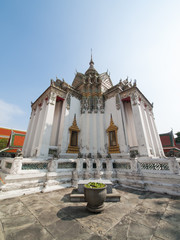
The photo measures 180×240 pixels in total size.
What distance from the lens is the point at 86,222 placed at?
2639 mm

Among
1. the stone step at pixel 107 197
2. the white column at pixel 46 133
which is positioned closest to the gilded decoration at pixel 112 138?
the white column at pixel 46 133

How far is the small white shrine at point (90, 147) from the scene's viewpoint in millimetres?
5578

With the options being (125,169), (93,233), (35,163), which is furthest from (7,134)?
(93,233)

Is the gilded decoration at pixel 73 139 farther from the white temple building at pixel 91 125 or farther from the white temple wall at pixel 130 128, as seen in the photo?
the white temple wall at pixel 130 128

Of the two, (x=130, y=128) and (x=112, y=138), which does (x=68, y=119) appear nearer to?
(x=112, y=138)

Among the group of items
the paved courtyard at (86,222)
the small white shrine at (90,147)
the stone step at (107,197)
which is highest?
the small white shrine at (90,147)

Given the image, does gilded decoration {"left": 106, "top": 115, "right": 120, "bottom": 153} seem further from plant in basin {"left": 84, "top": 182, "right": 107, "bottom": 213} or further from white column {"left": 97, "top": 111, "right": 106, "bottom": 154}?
plant in basin {"left": 84, "top": 182, "right": 107, "bottom": 213}

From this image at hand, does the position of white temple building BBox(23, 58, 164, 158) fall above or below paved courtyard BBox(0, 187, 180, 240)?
above

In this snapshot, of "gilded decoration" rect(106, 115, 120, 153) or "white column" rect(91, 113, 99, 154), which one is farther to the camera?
"white column" rect(91, 113, 99, 154)

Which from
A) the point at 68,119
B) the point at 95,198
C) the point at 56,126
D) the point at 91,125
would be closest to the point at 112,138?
the point at 91,125

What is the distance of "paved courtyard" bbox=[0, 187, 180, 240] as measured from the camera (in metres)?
2.18

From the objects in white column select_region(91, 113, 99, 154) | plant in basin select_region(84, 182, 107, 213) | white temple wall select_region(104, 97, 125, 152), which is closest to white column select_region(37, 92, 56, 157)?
white column select_region(91, 113, 99, 154)

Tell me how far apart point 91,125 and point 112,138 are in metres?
2.81

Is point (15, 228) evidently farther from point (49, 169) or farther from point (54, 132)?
point (54, 132)
